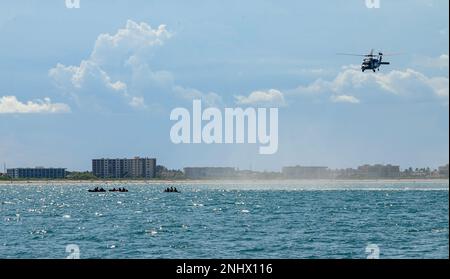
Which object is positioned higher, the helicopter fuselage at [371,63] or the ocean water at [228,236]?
the helicopter fuselage at [371,63]

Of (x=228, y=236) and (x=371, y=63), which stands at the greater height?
(x=371, y=63)

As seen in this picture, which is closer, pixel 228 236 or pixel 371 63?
pixel 228 236

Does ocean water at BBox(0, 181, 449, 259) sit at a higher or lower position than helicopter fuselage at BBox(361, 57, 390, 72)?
lower

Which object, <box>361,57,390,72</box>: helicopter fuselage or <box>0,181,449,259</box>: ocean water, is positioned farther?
<box>361,57,390,72</box>: helicopter fuselage

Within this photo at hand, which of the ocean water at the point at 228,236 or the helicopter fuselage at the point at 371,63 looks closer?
the ocean water at the point at 228,236

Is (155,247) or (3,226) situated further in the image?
(3,226)

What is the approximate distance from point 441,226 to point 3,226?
46.6 metres

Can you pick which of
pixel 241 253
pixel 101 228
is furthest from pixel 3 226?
pixel 241 253
